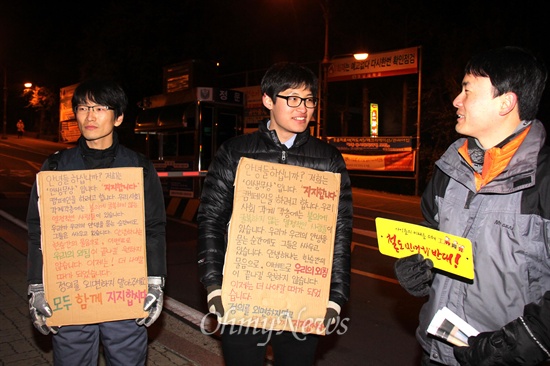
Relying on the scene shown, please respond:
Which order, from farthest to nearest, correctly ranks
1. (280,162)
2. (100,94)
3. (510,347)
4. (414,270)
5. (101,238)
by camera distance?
(100,94) < (101,238) < (280,162) < (414,270) < (510,347)

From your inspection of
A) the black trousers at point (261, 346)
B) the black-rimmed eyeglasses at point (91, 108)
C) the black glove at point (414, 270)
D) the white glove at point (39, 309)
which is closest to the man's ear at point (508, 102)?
the black glove at point (414, 270)

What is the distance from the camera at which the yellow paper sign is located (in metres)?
1.99

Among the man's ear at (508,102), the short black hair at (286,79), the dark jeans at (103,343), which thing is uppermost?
the short black hair at (286,79)

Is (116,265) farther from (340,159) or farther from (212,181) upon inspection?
(340,159)

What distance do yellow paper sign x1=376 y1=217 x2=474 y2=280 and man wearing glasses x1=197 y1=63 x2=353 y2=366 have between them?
36cm

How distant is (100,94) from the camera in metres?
2.87

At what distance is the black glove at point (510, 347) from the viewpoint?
181 centimetres

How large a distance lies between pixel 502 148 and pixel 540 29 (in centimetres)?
1709

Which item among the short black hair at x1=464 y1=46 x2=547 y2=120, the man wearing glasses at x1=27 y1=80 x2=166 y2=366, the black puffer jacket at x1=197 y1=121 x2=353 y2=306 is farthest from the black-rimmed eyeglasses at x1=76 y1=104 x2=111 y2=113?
the short black hair at x1=464 y1=46 x2=547 y2=120

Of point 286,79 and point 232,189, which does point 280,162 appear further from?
point 286,79

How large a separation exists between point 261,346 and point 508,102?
1.73 m

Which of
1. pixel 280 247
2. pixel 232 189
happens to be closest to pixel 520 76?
pixel 280 247

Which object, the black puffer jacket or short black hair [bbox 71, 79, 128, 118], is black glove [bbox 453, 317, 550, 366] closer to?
the black puffer jacket

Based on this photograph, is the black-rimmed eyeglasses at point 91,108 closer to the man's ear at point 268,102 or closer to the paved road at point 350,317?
the man's ear at point 268,102
